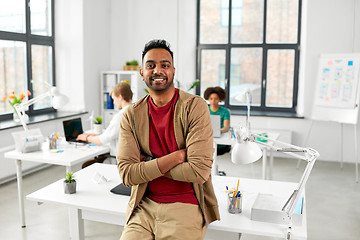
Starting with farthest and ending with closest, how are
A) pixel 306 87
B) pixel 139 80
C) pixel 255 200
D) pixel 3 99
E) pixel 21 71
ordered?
pixel 139 80 < pixel 306 87 < pixel 21 71 < pixel 3 99 < pixel 255 200

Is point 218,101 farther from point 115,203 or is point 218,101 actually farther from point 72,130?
point 115,203

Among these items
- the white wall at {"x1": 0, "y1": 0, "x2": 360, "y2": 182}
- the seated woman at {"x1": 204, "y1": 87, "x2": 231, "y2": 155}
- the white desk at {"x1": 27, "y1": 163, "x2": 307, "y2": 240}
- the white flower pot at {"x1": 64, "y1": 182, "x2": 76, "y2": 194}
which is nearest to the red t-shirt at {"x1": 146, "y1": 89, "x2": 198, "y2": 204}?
the white desk at {"x1": 27, "y1": 163, "x2": 307, "y2": 240}

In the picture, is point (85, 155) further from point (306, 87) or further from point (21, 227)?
point (306, 87)

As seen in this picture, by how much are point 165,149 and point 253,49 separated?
5.05 m

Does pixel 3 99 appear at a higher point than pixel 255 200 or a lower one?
higher

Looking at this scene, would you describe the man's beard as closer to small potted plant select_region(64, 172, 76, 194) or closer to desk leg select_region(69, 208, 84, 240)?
small potted plant select_region(64, 172, 76, 194)

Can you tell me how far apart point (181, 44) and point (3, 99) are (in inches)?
118

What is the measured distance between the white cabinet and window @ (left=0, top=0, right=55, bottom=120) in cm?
86

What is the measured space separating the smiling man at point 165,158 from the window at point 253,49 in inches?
188

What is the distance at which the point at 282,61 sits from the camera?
6.56m

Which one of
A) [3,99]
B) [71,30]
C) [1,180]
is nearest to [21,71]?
[3,99]

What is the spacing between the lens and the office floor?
11.0 feet

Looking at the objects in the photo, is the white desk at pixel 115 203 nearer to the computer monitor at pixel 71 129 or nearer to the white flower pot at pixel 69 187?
the white flower pot at pixel 69 187

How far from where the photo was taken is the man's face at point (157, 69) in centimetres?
196
